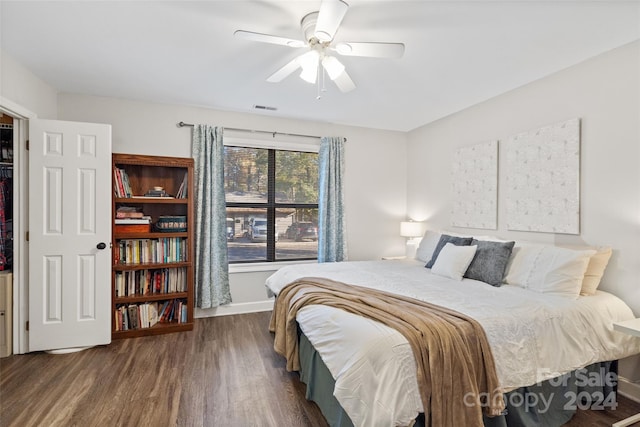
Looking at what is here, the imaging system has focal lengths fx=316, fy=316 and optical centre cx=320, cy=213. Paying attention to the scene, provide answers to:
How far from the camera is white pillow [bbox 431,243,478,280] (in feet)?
9.48

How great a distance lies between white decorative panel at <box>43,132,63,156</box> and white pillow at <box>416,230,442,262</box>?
387 centimetres

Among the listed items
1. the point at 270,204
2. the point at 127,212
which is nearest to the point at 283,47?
the point at 270,204

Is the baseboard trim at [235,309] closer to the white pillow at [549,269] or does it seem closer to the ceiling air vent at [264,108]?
the ceiling air vent at [264,108]

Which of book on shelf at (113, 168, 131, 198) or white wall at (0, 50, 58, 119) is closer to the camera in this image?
white wall at (0, 50, 58, 119)

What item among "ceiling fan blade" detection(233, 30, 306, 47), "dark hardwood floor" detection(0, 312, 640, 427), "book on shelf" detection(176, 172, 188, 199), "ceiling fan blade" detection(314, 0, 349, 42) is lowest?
"dark hardwood floor" detection(0, 312, 640, 427)

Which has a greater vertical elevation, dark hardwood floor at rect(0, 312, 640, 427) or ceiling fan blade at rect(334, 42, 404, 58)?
ceiling fan blade at rect(334, 42, 404, 58)

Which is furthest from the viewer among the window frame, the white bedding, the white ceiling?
the window frame

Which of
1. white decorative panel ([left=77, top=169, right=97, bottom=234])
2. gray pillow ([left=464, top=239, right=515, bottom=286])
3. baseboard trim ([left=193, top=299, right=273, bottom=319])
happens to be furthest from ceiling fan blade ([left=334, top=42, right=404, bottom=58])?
baseboard trim ([left=193, top=299, right=273, bottom=319])

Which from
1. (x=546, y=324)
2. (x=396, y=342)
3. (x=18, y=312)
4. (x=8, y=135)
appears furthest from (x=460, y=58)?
(x=18, y=312)

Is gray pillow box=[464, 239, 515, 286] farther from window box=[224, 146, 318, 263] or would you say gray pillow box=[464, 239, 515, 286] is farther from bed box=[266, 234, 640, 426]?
window box=[224, 146, 318, 263]

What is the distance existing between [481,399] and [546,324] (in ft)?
2.24

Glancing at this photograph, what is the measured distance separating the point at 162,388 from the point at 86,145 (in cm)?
228

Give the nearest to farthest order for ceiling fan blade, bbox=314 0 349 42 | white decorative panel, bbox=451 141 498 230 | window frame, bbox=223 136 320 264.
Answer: ceiling fan blade, bbox=314 0 349 42 < white decorative panel, bbox=451 141 498 230 < window frame, bbox=223 136 320 264

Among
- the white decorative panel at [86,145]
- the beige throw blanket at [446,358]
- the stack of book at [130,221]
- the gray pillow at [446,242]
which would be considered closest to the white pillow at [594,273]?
the gray pillow at [446,242]
